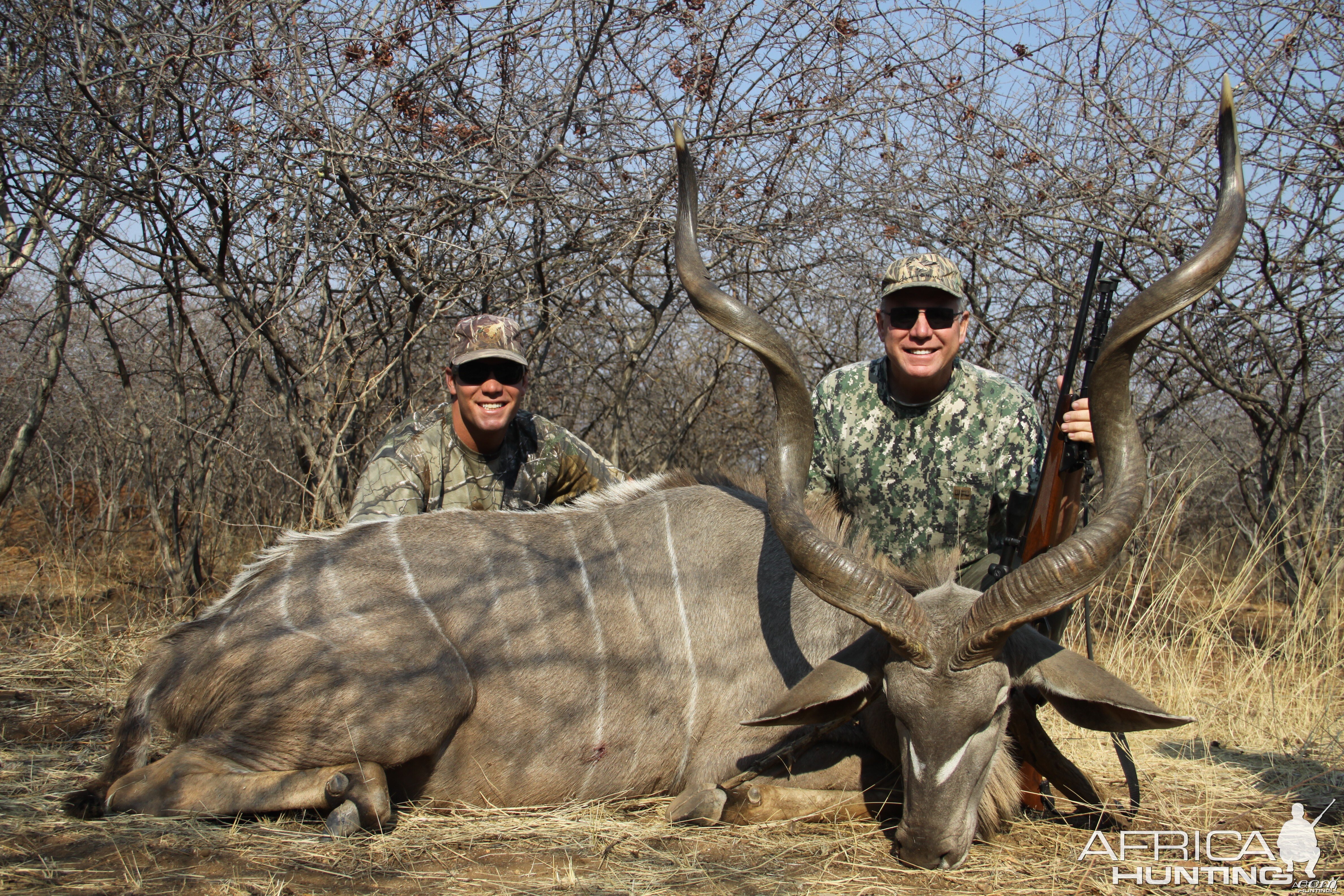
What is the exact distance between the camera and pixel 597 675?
2.98 meters

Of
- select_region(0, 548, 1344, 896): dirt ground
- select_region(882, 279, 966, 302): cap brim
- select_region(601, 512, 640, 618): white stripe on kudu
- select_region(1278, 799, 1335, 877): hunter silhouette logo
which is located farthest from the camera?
select_region(882, 279, 966, 302): cap brim

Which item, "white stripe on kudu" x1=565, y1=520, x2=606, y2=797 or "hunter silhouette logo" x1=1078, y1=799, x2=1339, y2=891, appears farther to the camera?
"white stripe on kudu" x1=565, y1=520, x2=606, y2=797

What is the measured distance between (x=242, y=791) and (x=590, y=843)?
0.89 meters

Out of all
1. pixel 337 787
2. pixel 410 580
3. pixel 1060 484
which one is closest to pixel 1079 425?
pixel 1060 484

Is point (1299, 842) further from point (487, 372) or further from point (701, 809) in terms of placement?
point (487, 372)

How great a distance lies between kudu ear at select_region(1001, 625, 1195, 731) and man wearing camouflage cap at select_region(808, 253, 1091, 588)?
918mm

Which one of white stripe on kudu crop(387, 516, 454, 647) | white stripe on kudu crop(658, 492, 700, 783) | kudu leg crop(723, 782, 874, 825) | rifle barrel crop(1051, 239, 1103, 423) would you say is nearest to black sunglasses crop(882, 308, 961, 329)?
rifle barrel crop(1051, 239, 1103, 423)

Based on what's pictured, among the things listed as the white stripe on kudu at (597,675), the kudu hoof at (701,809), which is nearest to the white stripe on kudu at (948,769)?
the kudu hoof at (701,809)

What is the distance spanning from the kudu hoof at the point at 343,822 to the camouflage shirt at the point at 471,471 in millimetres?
1130

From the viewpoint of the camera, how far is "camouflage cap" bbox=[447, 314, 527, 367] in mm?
3723

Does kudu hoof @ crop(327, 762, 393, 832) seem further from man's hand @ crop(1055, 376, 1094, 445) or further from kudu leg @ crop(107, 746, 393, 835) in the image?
man's hand @ crop(1055, 376, 1094, 445)

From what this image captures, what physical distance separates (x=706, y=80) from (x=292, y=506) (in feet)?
9.84

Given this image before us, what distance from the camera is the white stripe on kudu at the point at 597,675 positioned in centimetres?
293

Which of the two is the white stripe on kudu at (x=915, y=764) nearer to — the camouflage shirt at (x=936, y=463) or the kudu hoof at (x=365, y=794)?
the camouflage shirt at (x=936, y=463)
